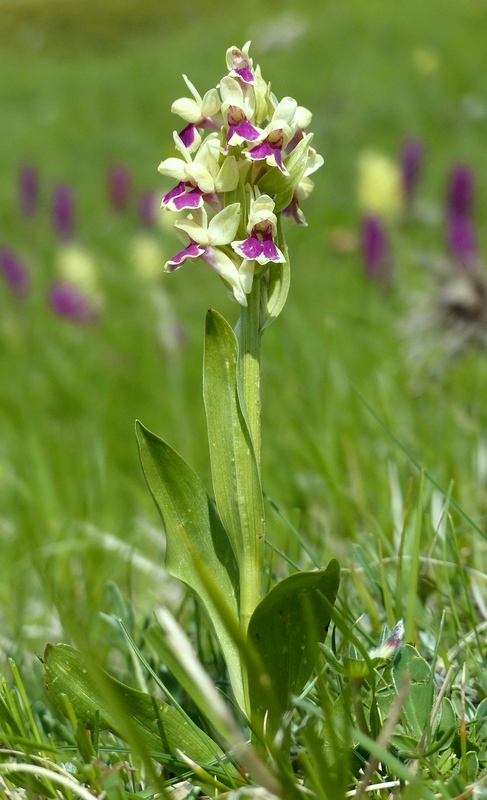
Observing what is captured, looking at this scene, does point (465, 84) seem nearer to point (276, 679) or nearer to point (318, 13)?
point (318, 13)

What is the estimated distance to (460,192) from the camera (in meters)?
4.45

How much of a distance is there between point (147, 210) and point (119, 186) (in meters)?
0.94

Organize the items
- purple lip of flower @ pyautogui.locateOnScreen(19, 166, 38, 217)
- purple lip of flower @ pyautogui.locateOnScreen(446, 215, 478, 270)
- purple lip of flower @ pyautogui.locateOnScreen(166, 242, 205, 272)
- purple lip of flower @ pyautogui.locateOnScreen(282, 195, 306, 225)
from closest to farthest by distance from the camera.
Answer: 1. purple lip of flower @ pyautogui.locateOnScreen(166, 242, 205, 272)
2. purple lip of flower @ pyautogui.locateOnScreen(282, 195, 306, 225)
3. purple lip of flower @ pyautogui.locateOnScreen(446, 215, 478, 270)
4. purple lip of flower @ pyautogui.locateOnScreen(19, 166, 38, 217)

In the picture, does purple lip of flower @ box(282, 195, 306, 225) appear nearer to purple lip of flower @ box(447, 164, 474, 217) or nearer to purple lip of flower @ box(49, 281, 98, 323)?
purple lip of flower @ box(447, 164, 474, 217)

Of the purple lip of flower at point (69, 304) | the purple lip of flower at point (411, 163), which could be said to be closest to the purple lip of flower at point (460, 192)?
the purple lip of flower at point (411, 163)

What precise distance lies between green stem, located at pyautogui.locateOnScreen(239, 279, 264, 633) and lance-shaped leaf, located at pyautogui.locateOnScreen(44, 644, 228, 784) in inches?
5.8

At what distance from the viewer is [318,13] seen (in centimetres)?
1631

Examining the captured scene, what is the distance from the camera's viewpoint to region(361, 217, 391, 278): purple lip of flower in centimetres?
484

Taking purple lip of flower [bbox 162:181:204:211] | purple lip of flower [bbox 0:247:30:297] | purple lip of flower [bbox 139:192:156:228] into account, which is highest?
purple lip of flower [bbox 139:192:156:228]

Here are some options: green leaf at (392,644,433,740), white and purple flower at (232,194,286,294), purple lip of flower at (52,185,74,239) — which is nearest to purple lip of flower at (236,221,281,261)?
white and purple flower at (232,194,286,294)

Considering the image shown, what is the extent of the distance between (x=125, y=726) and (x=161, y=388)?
3.53 metres

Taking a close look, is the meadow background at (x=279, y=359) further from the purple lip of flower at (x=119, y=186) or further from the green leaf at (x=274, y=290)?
the green leaf at (x=274, y=290)

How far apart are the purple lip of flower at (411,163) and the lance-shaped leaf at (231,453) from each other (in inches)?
196

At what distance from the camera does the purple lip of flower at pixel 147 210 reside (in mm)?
5754
